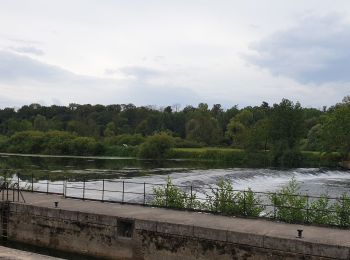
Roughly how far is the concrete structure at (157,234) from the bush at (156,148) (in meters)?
73.3

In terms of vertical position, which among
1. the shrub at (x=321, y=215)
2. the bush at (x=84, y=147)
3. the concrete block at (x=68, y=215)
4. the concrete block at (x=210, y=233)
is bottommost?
the bush at (x=84, y=147)

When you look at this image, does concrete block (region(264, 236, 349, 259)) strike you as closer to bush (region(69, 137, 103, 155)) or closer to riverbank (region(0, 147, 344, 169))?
riverbank (region(0, 147, 344, 169))

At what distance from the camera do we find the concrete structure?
15385mm

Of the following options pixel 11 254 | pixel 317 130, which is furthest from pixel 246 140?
pixel 11 254

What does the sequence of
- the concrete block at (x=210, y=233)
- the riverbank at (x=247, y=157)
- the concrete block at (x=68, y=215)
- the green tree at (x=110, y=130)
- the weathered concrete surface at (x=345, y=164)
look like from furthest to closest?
the green tree at (x=110, y=130), the riverbank at (x=247, y=157), the weathered concrete surface at (x=345, y=164), the concrete block at (x=68, y=215), the concrete block at (x=210, y=233)

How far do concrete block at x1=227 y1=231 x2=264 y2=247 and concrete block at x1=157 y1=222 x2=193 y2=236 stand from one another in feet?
5.22

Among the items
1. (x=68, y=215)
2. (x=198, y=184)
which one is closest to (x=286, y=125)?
(x=198, y=184)

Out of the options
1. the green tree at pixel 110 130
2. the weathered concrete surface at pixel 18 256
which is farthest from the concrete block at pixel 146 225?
the green tree at pixel 110 130

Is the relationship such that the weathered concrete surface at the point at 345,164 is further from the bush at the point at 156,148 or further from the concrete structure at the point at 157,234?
the concrete structure at the point at 157,234

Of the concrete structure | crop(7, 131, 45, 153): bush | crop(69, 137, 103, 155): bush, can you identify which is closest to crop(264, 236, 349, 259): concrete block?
the concrete structure

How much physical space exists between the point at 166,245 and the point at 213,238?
2.01 m

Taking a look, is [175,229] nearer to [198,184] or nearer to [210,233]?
[210,233]

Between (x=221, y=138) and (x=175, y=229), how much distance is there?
11505cm

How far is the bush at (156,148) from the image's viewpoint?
9675 centimetres
